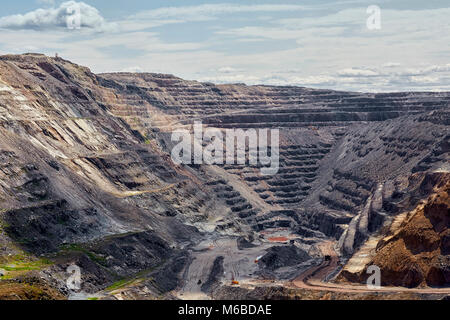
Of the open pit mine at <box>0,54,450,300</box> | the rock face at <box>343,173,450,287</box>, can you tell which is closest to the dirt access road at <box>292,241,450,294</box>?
the open pit mine at <box>0,54,450,300</box>

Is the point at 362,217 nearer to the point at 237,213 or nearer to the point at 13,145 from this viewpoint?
the point at 237,213

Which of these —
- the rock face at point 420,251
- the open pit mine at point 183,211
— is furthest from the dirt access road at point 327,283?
the rock face at point 420,251

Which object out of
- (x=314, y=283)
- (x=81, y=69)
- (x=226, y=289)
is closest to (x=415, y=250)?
(x=314, y=283)

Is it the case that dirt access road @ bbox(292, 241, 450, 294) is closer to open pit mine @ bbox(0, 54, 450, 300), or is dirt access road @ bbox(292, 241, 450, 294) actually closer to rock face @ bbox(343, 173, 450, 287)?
open pit mine @ bbox(0, 54, 450, 300)

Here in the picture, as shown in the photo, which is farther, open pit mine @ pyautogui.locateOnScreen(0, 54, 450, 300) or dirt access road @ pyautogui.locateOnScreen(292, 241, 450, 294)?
open pit mine @ pyautogui.locateOnScreen(0, 54, 450, 300)

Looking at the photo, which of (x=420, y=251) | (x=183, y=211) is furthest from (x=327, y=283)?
(x=183, y=211)

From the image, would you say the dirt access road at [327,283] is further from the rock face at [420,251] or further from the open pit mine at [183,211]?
the rock face at [420,251]

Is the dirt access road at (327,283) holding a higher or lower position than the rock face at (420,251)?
lower
